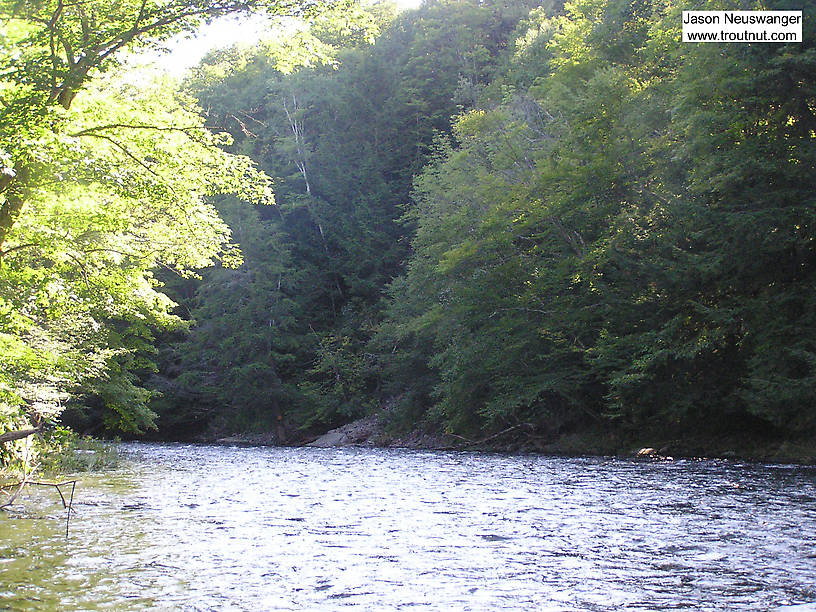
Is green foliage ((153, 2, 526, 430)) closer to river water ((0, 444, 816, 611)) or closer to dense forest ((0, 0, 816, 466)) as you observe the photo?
dense forest ((0, 0, 816, 466))

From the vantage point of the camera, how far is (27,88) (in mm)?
12266

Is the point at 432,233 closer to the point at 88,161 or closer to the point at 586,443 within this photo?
the point at 586,443

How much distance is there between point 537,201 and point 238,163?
728 inches

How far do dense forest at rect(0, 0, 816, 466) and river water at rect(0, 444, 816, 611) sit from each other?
2.22m

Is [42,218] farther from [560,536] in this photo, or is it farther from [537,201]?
[537,201]

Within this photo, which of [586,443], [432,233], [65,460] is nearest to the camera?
[65,460]

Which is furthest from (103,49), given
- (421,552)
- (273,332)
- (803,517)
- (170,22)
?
(273,332)

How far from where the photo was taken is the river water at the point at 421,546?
6.97m

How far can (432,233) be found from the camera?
40.6 meters

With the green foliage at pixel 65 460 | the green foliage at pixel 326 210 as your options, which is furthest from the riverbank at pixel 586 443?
the green foliage at pixel 65 460

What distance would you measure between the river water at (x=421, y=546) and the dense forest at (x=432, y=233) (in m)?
2.22

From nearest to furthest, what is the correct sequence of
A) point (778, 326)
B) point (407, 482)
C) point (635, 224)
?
point (407, 482) → point (778, 326) → point (635, 224)

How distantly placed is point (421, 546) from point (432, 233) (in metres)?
31.8

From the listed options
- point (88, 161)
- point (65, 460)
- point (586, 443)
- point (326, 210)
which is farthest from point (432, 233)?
point (88, 161)
